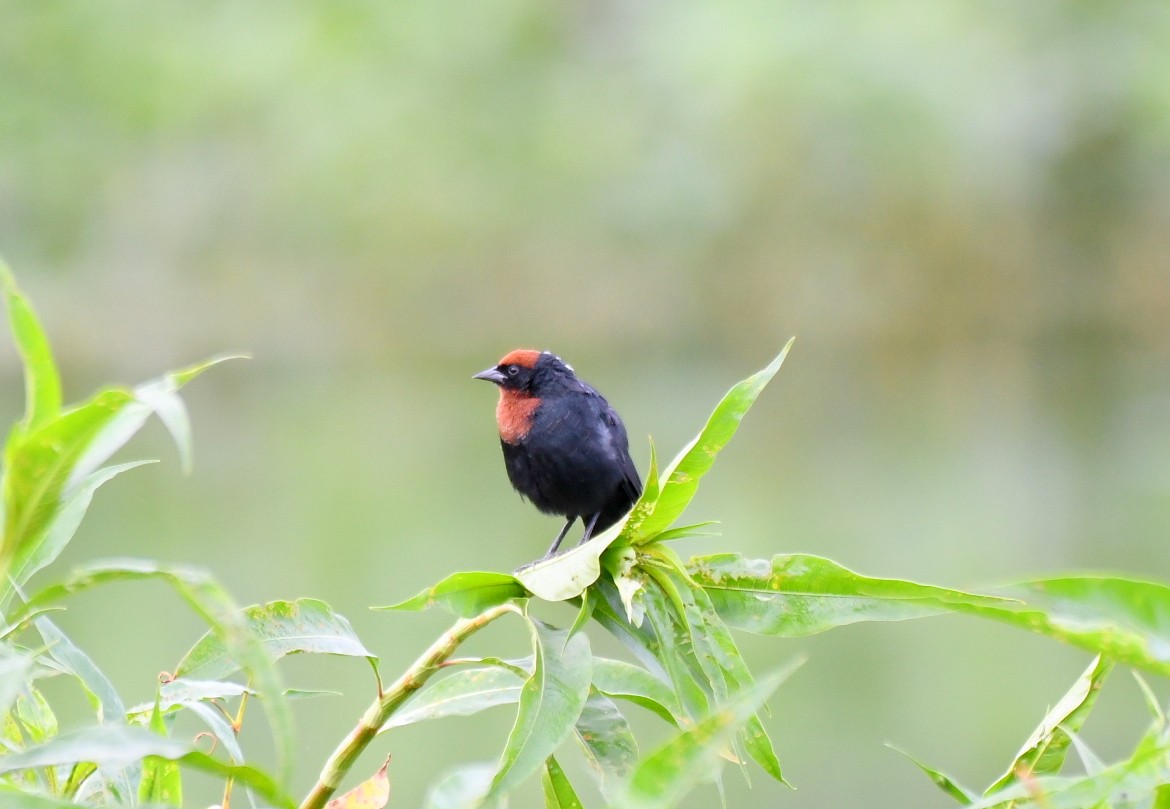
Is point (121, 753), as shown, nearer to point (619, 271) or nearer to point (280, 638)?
point (280, 638)

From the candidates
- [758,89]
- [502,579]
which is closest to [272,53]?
[758,89]

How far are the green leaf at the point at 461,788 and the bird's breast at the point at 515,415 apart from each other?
3157mm

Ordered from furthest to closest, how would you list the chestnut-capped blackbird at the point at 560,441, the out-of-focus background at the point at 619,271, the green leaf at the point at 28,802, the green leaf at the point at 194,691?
the out-of-focus background at the point at 619,271 < the chestnut-capped blackbird at the point at 560,441 < the green leaf at the point at 194,691 < the green leaf at the point at 28,802

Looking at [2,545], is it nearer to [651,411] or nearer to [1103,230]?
[651,411]

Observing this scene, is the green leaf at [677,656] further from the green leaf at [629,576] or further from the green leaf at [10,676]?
the green leaf at [10,676]

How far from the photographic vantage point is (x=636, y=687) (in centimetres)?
179

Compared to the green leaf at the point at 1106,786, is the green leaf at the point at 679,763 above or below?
above

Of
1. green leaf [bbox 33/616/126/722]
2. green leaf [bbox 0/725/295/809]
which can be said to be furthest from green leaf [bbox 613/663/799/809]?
green leaf [bbox 33/616/126/722]

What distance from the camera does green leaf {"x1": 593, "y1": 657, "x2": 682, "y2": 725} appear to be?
1.75 metres

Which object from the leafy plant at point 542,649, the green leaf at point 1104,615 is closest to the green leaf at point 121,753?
the leafy plant at point 542,649

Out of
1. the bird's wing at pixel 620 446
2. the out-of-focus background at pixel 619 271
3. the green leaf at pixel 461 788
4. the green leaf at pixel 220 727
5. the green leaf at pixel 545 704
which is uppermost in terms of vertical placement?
the green leaf at pixel 461 788

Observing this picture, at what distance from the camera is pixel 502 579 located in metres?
1.57

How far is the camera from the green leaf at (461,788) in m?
1.17

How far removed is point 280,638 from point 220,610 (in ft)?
2.14
